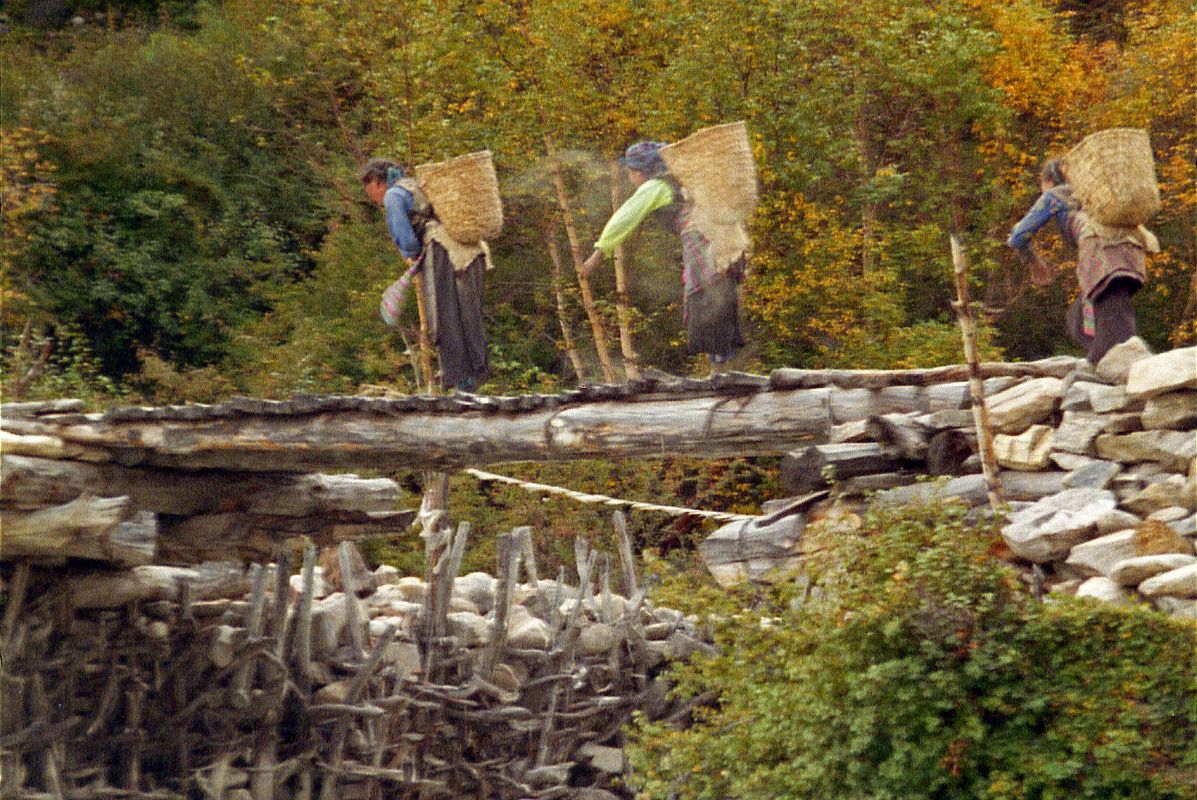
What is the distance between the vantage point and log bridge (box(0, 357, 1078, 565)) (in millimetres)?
8062

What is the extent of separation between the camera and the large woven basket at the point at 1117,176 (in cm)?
828

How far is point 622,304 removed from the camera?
62.6 feet

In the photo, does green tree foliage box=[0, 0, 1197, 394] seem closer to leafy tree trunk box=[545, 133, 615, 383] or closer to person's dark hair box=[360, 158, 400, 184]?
leafy tree trunk box=[545, 133, 615, 383]

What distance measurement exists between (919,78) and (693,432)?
1169cm

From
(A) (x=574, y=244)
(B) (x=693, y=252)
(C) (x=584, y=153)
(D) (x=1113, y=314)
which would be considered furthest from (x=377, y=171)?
(C) (x=584, y=153)

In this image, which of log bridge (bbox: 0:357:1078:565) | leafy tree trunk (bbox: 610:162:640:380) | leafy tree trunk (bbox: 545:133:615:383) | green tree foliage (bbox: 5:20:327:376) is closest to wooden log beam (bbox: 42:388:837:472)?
log bridge (bbox: 0:357:1078:565)

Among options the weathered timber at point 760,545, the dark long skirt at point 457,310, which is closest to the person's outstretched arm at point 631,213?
the dark long skirt at point 457,310

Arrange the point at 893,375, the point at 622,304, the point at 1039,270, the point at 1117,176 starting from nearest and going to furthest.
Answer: the point at 893,375 < the point at 1117,176 < the point at 1039,270 < the point at 622,304

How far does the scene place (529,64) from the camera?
1950cm

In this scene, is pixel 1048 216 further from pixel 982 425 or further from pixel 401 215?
pixel 401 215

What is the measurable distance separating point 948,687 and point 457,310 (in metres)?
4.71

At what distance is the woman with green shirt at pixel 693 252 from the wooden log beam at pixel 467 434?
1537 mm

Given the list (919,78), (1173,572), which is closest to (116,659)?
(1173,572)

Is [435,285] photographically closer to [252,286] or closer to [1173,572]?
[1173,572]
